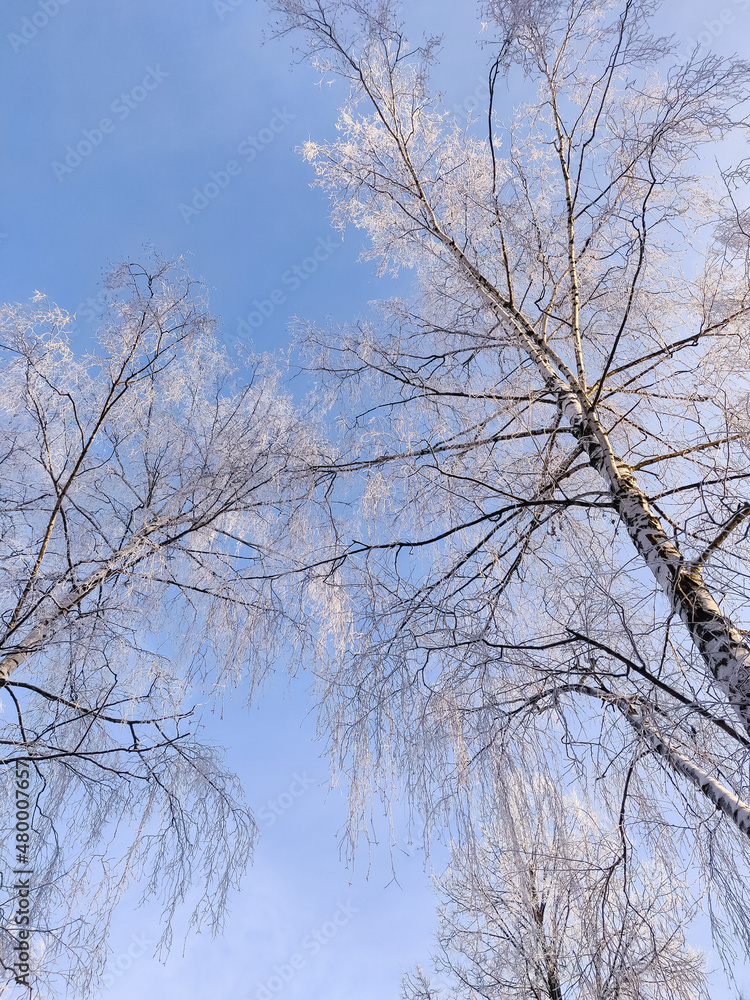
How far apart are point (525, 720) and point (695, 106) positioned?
3.57 metres

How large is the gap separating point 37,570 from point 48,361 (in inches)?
60.6

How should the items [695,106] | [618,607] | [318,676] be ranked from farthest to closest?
1. [695,106]
2. [318,676]
3. [618,607]

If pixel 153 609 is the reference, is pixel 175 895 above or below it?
below

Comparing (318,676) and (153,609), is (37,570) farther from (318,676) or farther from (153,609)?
(318,676)

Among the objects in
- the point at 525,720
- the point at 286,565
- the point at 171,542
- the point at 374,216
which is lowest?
the point at 525,720

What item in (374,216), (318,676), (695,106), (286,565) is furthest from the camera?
(374,216)

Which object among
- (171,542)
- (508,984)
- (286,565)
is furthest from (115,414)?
(508,984)

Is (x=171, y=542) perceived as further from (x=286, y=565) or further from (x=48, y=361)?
(x=48, y=361)

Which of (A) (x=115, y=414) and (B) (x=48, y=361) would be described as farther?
(A) (x=115, y=414)

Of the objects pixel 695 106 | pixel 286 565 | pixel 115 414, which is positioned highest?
pixel 115 414

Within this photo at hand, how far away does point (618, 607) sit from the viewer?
219 centimetres

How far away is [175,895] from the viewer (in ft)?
11.6

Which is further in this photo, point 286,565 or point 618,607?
point 286,565

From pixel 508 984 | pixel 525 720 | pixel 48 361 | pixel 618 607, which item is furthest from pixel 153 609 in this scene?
pixel 508 984
